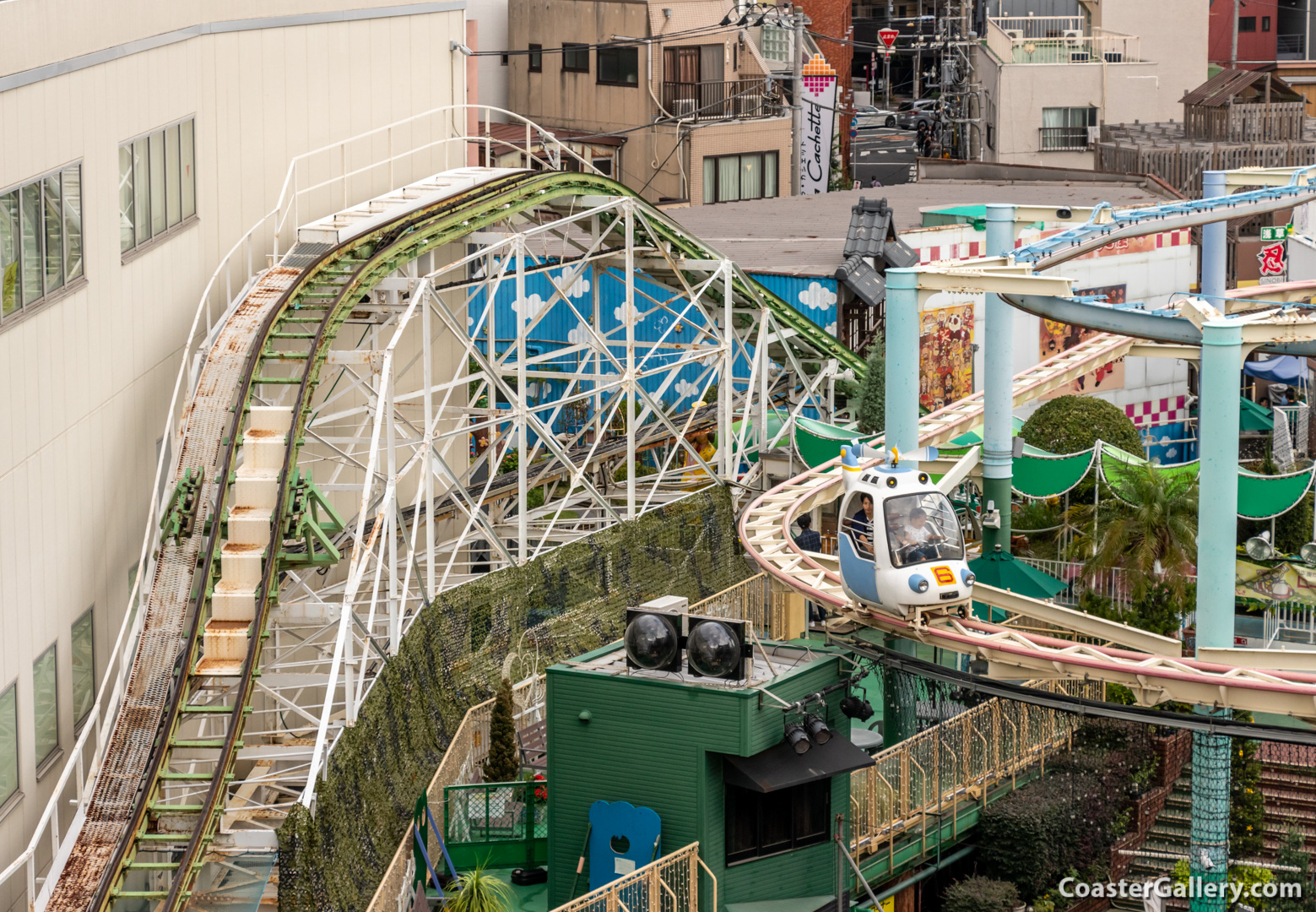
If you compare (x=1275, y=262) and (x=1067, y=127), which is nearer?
(x=1275, y=262)

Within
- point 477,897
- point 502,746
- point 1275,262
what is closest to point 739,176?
point 1275,262

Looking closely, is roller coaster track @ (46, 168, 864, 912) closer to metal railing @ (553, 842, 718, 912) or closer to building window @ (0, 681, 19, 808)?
building window @ (0, 681, 19, 808)

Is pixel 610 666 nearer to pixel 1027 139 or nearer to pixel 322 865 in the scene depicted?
pixel 322 865

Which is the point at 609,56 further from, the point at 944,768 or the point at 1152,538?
the point at 944,768

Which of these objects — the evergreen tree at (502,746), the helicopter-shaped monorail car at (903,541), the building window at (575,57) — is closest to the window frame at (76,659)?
the evergreen tree at (502,746)

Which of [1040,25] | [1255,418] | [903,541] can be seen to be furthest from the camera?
[1040,25]

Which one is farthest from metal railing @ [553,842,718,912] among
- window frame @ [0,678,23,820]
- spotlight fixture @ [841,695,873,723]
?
window frame @ [0,678,23,820]
